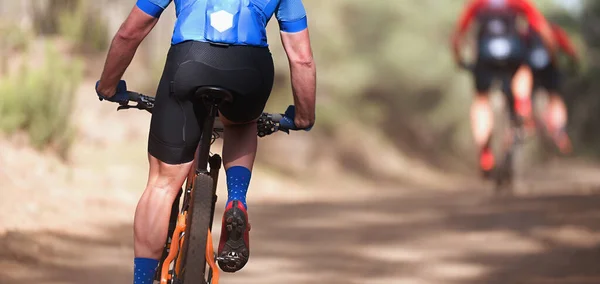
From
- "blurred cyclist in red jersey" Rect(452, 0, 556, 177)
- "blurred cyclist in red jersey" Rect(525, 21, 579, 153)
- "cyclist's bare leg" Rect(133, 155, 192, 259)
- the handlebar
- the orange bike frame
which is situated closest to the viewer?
the orange bike frame

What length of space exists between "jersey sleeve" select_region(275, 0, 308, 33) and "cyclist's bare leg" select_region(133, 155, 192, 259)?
0.64 meters

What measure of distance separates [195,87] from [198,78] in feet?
0.11

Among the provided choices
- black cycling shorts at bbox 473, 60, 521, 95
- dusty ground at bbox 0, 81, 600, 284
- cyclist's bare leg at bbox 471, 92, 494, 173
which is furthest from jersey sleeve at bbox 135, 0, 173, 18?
black cycling shorts at bbox 473, 60, 521, 95

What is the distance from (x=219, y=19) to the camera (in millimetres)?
4055

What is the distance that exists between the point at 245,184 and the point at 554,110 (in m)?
10.1

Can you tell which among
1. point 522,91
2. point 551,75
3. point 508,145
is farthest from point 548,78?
point 508,145

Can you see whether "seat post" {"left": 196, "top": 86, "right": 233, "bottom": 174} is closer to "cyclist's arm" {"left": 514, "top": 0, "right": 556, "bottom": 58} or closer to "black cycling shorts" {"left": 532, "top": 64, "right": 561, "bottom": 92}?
"cyclist's arm" {"left": 514, "top": 0, "right": 556, "bottom": 58}

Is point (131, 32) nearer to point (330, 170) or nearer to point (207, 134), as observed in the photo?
point (207, 134)

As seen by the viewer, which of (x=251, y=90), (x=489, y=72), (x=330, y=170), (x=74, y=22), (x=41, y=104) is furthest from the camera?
(x=330, y=170)

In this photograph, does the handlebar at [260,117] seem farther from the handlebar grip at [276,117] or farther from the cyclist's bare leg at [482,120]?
the cyclist's bare leg at [482,120]

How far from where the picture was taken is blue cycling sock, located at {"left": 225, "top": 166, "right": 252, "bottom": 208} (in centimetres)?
433

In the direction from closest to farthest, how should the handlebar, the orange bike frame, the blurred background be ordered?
the orange bike frame → the handlebar → the blurred background

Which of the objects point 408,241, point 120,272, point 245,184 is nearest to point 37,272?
point 120,272

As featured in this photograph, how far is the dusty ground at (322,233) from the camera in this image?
725 centimetres
